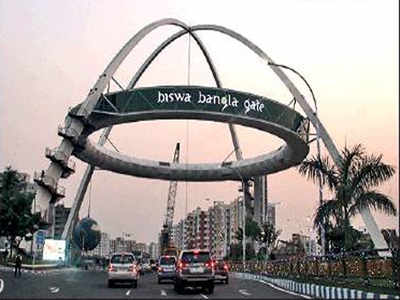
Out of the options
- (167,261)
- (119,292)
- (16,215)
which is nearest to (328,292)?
(119,292)

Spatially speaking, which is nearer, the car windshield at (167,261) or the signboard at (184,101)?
the car windshield at (167,261)

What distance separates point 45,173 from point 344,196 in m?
42.3

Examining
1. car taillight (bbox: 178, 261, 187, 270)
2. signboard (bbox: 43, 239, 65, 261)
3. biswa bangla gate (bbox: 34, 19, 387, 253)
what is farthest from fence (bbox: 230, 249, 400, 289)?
signboard (bbox: 43, 239, 65, 261)

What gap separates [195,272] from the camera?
25578mm

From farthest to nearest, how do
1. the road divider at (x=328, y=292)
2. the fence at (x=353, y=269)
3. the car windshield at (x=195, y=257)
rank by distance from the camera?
the car windshield at (x=195, y=257) < the fence at (x=353, y=269) < the road divider at (x=328, y=292)

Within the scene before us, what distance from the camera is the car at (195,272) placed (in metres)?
25.5

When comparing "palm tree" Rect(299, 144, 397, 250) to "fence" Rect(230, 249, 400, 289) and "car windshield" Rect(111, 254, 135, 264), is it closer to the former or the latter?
"fence" Rect(230, 249, 400, 289)

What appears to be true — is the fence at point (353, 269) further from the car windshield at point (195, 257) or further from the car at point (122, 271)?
the car at point (122, 271)

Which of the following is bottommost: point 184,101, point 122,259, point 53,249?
point 122,259

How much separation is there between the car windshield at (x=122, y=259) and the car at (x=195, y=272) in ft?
15.3

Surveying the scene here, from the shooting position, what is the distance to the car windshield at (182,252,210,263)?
1024 inches

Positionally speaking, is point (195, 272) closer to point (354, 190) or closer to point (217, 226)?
point (354, 190)

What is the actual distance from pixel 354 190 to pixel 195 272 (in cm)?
995

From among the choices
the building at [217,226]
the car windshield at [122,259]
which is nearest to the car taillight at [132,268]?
the car windshield at [122,259]
